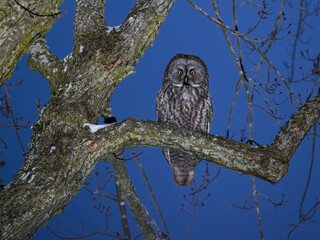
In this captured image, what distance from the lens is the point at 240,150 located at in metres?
2.52

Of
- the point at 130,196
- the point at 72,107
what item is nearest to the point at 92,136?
the point at 72,107

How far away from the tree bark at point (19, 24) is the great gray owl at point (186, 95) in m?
2.09

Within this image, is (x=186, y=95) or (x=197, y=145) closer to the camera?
(x=197, y=145)

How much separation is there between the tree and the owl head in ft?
3.43

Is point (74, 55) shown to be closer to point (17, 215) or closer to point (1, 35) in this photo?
point (1, 35)

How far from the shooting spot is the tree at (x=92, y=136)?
2221 mm

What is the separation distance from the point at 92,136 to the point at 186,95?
1.61 metres

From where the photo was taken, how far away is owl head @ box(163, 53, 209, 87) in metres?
3.88

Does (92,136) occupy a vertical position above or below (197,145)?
below

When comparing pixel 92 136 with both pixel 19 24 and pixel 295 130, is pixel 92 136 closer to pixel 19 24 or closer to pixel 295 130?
pixel 19 24

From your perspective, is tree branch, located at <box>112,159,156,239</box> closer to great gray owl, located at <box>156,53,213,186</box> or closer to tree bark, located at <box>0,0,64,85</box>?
great gray owl, located at <box>156,53,213,186</box>

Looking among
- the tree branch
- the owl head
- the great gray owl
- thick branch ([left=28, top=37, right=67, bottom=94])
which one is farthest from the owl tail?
thick branch ([left=28, top=37, right=67, bottom=94])

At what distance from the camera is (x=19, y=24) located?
1778 millimetres

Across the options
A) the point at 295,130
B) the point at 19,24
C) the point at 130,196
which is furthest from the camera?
the point at 130,196
